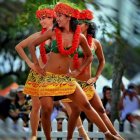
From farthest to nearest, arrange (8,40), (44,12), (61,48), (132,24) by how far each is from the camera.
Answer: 1. (44,12)
2. (61,48)
3. (8,40)
4. (132,24)

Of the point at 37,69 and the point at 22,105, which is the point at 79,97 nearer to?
the point at 37,69

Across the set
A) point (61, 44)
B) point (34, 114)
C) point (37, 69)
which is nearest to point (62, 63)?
point (61, 44)

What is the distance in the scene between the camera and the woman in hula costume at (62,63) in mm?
4512

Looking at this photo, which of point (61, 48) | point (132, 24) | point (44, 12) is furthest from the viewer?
point (44, 12)

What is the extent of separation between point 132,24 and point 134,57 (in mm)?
58

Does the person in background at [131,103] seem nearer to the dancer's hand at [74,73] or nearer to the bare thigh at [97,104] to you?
the dancer's hand at [74,73]

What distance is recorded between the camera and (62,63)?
458cm

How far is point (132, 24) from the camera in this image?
3.23ft

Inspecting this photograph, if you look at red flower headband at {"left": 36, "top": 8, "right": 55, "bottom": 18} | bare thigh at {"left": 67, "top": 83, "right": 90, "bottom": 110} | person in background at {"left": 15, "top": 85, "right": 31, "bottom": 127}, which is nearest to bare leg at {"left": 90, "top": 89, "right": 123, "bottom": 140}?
bare thigh at {"left": 67, "top": 83, "right": 90, "bottom": 110}

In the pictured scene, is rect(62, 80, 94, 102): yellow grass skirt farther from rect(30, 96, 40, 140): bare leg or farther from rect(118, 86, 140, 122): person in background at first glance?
rect(118, 86, 140, 122): person in background

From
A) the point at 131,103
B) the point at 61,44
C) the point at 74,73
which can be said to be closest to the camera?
the point at 131,103

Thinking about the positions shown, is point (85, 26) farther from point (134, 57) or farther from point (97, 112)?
point (134, 57)

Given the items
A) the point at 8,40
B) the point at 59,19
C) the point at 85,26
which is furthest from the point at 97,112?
the point at 8,40

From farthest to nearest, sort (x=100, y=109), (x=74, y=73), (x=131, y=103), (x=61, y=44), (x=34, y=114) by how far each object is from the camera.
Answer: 1. (x=34, y=114)
2. (x=100, y=109)
3. (x=74, y=73)
4. (x=61, y=44)
5. (x=131, y=103)
